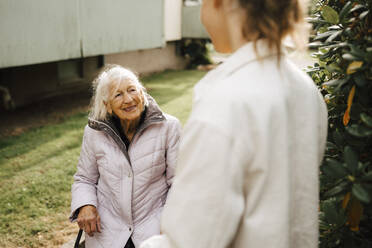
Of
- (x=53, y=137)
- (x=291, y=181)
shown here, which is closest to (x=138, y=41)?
(x=53, y=137)

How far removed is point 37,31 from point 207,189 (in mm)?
6601

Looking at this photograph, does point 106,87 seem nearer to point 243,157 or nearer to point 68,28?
point 243,157

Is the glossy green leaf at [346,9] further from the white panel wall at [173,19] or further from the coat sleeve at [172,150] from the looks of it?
the white panel wall at [173,19]

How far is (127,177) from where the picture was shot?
8.13ft

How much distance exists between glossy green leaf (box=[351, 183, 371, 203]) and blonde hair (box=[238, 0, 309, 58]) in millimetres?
516

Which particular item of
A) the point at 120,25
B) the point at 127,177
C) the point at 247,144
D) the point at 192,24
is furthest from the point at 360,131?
the point at 192,24

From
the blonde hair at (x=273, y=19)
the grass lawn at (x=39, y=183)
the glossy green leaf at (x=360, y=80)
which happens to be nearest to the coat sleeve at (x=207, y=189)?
the blonde hair at (x=273, y=19)

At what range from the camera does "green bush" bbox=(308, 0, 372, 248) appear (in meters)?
1.18

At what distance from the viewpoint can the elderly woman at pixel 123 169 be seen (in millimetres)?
2482

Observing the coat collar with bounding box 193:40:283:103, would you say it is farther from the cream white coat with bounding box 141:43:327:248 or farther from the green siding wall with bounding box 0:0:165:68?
the green siding wall with bounding box 0:0:165:68

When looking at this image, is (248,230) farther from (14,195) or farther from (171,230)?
(14,195)

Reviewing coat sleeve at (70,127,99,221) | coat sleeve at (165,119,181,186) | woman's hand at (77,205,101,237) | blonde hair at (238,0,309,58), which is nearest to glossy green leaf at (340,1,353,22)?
blonde hair at (238,0,309,58)

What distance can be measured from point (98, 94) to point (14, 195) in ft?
8.17

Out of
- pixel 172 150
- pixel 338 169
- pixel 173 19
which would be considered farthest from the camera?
pixel 173 19
